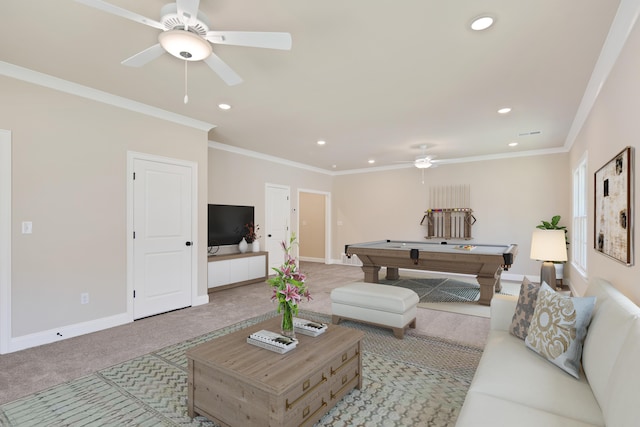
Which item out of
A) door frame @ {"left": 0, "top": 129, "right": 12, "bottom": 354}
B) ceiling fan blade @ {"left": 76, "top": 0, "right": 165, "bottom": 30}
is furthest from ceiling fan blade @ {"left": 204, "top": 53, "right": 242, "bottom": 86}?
door frame @ {"left": 0, "top": 129, "right": 12, "bottom": 354}

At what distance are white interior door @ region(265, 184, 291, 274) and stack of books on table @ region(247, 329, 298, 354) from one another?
4.71m

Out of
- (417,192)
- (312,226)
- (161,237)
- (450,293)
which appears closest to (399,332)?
(450,293)

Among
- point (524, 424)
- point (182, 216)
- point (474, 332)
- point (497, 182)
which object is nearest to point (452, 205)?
point (497, 182)

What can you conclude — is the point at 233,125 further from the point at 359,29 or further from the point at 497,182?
the point at 497,182

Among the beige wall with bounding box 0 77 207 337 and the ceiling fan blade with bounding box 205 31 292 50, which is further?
the beige wall with bounding box 0 77 207 337

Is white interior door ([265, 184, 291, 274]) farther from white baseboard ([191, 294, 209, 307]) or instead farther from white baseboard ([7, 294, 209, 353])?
white baseboard ([7, 294, 209, 353])

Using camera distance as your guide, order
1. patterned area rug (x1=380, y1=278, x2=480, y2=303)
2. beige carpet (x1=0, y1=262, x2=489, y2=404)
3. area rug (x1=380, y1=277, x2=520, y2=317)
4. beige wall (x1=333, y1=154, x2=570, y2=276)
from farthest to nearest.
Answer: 1. beige wall (x1=333, y1=154, x2=570, y2=276)
2. patterned area rug (x1=380, y1=278, x2=480, y2=303)
3. area rug (x1=380, y1=277, x2=520, y2=317)
4. beige carpet (x1=0, y1=262, x2=489, y2=404)

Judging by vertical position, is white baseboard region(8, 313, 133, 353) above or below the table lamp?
below

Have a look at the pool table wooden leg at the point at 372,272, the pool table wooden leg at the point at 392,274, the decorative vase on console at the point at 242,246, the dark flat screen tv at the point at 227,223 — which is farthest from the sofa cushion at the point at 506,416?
the decorative vase on console at the point at 242,246

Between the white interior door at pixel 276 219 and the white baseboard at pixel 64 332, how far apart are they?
3350 mm

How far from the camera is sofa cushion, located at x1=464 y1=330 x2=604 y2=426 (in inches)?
54.9

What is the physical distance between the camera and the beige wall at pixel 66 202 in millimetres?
3031

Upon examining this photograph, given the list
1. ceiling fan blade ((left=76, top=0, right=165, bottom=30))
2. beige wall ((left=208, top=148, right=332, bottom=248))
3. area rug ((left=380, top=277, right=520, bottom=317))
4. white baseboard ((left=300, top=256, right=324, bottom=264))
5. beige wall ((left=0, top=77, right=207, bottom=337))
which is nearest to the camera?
ceiling fan blade ((left=76, top=0, right=165, bottom=30))

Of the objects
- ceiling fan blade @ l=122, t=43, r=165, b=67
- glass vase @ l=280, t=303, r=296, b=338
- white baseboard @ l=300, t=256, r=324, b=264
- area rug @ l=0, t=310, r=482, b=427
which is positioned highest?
ceiling fan blade @ l=122, t=43, r=165, b=67
